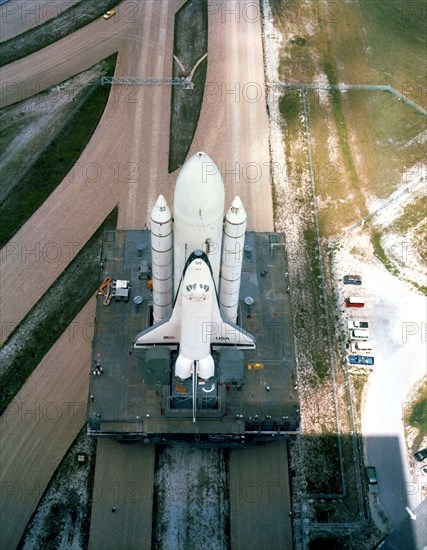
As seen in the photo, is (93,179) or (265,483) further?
(93,179)

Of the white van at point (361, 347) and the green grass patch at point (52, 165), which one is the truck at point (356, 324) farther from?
the green grass patch at point (52, 165)

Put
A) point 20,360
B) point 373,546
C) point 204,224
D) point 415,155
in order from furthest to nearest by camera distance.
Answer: point 415,155, point 20,360, point 373,546, point 204,224

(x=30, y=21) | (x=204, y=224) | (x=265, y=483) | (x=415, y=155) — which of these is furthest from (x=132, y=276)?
(x=30, y=21)

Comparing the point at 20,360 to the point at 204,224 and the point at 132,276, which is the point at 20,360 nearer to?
the point at 132,276

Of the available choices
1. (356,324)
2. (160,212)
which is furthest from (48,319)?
(356,324)

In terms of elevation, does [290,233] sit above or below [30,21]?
below

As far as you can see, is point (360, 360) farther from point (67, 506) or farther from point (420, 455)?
point (67, 506)

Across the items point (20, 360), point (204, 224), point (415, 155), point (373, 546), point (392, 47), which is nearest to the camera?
point (204, 224)
